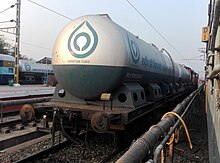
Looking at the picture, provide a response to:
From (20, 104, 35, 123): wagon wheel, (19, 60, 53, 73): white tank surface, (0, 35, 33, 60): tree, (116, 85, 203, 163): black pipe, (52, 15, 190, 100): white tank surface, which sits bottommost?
(20, 104, 35, 123): wagon wheel

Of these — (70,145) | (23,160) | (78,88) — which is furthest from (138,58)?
(23,160)

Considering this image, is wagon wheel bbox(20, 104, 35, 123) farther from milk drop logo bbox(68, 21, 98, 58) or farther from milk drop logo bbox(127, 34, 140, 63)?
milk drop logo bbox(127, 34, 140, 63)

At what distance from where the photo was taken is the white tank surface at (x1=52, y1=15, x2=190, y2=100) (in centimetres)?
518

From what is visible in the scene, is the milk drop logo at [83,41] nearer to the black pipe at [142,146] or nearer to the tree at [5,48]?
the black pipe at [142,146]

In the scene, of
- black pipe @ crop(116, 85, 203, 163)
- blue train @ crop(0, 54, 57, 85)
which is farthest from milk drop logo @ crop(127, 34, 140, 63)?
blue train @ crop(0, 54, 57, 85)

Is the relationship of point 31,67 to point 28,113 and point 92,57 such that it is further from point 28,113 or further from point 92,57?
point 92,57

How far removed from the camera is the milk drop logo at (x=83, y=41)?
521 cm

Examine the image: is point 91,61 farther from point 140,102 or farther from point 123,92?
point 140,102

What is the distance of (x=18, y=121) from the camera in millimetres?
8484

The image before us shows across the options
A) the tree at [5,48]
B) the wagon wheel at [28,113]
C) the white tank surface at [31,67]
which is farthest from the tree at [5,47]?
the wagon wheel at [28,113]

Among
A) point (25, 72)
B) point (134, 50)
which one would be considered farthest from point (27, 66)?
point (134, 50)

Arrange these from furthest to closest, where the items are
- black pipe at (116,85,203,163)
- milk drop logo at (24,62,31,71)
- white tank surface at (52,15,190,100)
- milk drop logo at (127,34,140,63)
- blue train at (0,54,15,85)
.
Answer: milk drop logo at (24,62,31,71)
blue train at (0,54,15,85)
milk drop logo at (127,34,140,63)
white tank surface at (52,15,190,100)
black pipe at (116,85,203,163)

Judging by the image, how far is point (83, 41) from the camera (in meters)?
5.23

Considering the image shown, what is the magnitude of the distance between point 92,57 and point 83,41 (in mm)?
385
